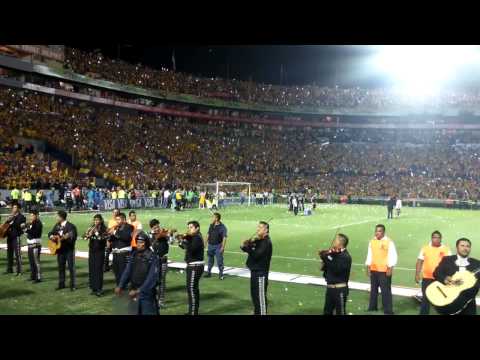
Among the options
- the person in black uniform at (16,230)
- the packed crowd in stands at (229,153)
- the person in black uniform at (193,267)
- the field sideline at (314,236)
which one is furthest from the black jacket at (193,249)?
the packed crowd in stands at (229,153)

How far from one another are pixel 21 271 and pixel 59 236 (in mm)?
3098

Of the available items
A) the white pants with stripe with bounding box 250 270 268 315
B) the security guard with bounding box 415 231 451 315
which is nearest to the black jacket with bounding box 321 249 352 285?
the white pants with stripe with bounding box 250 270 268 315

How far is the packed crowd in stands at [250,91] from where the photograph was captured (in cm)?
5612

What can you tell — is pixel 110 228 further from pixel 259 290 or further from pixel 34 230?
pixel 259 290

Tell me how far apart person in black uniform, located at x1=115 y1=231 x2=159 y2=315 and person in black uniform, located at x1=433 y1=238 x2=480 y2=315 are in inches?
178

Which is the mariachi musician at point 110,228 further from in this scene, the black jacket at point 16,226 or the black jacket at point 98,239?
the black jacket at point 16,226

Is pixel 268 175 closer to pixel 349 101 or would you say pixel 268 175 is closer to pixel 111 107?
pixel 111 107

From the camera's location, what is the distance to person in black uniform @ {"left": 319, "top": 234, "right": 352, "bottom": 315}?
7.98m

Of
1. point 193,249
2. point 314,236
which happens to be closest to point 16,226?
point 193,249

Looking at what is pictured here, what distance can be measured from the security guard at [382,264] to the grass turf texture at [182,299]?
399mm

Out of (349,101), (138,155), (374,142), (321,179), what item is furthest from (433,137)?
(138,155)

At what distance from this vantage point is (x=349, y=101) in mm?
79875

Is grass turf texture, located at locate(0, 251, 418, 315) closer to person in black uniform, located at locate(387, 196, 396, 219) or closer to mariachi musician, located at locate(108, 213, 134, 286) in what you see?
mariachi musician, located at locate(108, 213, 134, 286)
